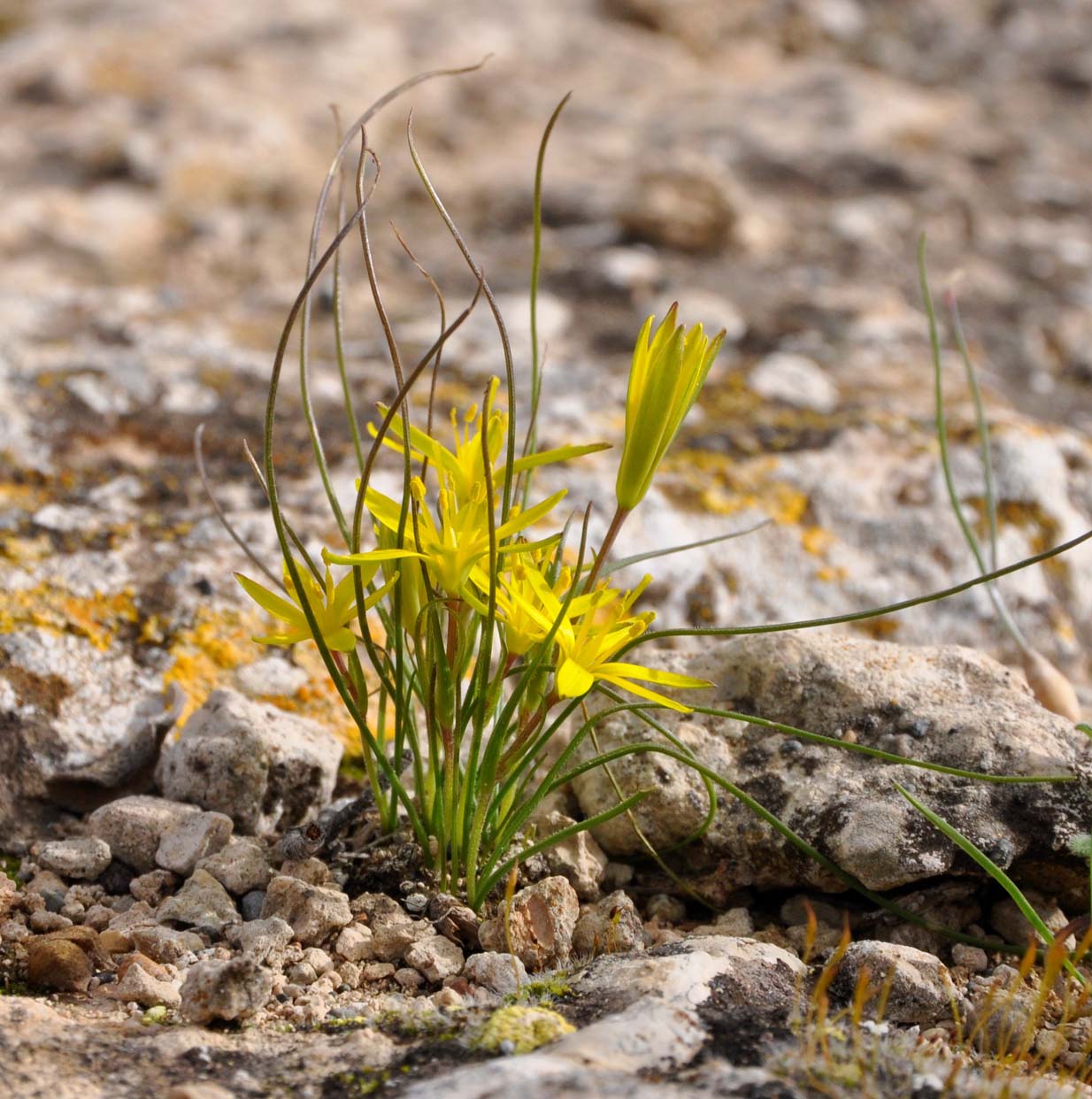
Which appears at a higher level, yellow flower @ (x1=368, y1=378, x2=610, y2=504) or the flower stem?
yellow flower @ (x1=368, y1=378, x2=610, y2=504)

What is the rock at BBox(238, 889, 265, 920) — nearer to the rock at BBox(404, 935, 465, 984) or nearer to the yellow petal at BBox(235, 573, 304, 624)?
the rock at BBox(404, 935, 465, 984)

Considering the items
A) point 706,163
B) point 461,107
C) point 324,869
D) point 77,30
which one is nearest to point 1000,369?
point 706,163

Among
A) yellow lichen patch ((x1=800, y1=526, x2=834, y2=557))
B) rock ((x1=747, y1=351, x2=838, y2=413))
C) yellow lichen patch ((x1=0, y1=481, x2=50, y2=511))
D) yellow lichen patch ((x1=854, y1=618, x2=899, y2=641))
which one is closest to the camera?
yellow lichen patch ((x1=0, y1=481, x2=50, y2=511))

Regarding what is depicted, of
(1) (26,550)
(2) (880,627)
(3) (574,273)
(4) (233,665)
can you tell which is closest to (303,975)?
(4) (233,665)

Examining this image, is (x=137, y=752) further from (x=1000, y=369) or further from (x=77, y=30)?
(x=77, y=30)

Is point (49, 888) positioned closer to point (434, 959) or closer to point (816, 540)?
point (434, 959)

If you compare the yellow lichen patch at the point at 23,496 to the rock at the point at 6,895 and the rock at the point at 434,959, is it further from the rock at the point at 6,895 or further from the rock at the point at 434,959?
the rock at the point at 434,959

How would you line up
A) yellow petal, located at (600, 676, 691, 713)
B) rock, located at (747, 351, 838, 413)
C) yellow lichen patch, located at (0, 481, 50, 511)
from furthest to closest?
1. rock, located at (747, 351, 838, 413)
2. yellow lichen patch, located at (0, 481, 50, 511)
3. yellow petal, located at (600, 676, 691, 713)

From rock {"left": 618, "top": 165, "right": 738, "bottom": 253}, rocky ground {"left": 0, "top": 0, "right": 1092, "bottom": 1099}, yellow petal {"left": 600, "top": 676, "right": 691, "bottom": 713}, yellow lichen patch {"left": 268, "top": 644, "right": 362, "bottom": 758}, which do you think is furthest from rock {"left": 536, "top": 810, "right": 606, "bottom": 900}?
rock {"left": 618, "top": 165, "right": 738, "bottom": 253}
